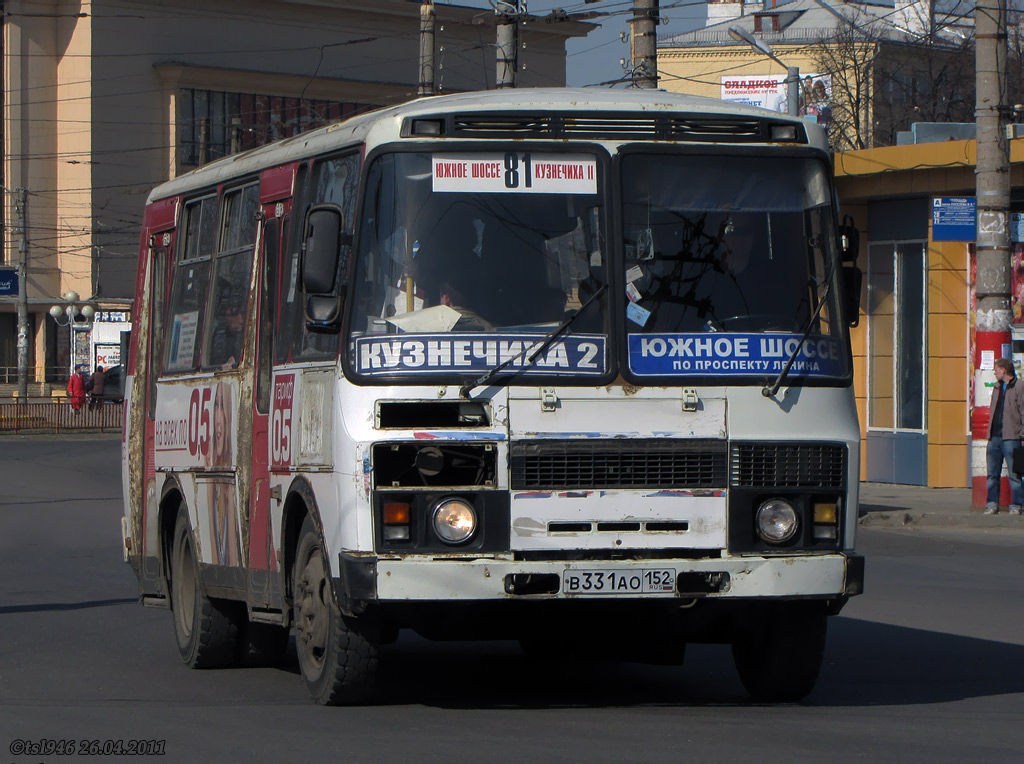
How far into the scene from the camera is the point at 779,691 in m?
8.11

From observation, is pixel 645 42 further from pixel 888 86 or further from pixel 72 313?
pixel 888 86

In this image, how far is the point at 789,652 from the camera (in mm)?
8023

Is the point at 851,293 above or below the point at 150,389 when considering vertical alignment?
above

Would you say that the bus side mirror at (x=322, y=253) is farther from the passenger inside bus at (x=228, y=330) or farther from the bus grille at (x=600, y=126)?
the passenger inside bus at (x=228, y=330)

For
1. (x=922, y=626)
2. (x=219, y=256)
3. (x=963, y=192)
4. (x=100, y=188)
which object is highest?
(x=100, y=188)

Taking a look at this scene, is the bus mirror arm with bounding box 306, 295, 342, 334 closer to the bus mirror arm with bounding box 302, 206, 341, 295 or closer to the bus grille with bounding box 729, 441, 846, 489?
the bus mirror arm with bounding box 302, 206, 341, 295

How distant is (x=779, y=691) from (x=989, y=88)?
12.4 metres

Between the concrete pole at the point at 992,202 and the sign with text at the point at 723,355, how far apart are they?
11789 millimetres

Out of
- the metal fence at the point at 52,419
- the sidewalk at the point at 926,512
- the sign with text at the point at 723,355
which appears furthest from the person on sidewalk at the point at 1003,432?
the metal fence at the point at 52,419

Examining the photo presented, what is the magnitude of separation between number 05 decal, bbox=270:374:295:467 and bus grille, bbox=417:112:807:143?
1476 millimetres

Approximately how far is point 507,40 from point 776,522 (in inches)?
724

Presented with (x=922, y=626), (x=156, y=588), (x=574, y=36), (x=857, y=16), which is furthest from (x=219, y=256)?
(x=857, y=16)

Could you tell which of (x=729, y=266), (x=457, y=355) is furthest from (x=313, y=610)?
(x=729, y=266)

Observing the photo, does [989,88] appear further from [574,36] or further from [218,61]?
[574,36]
